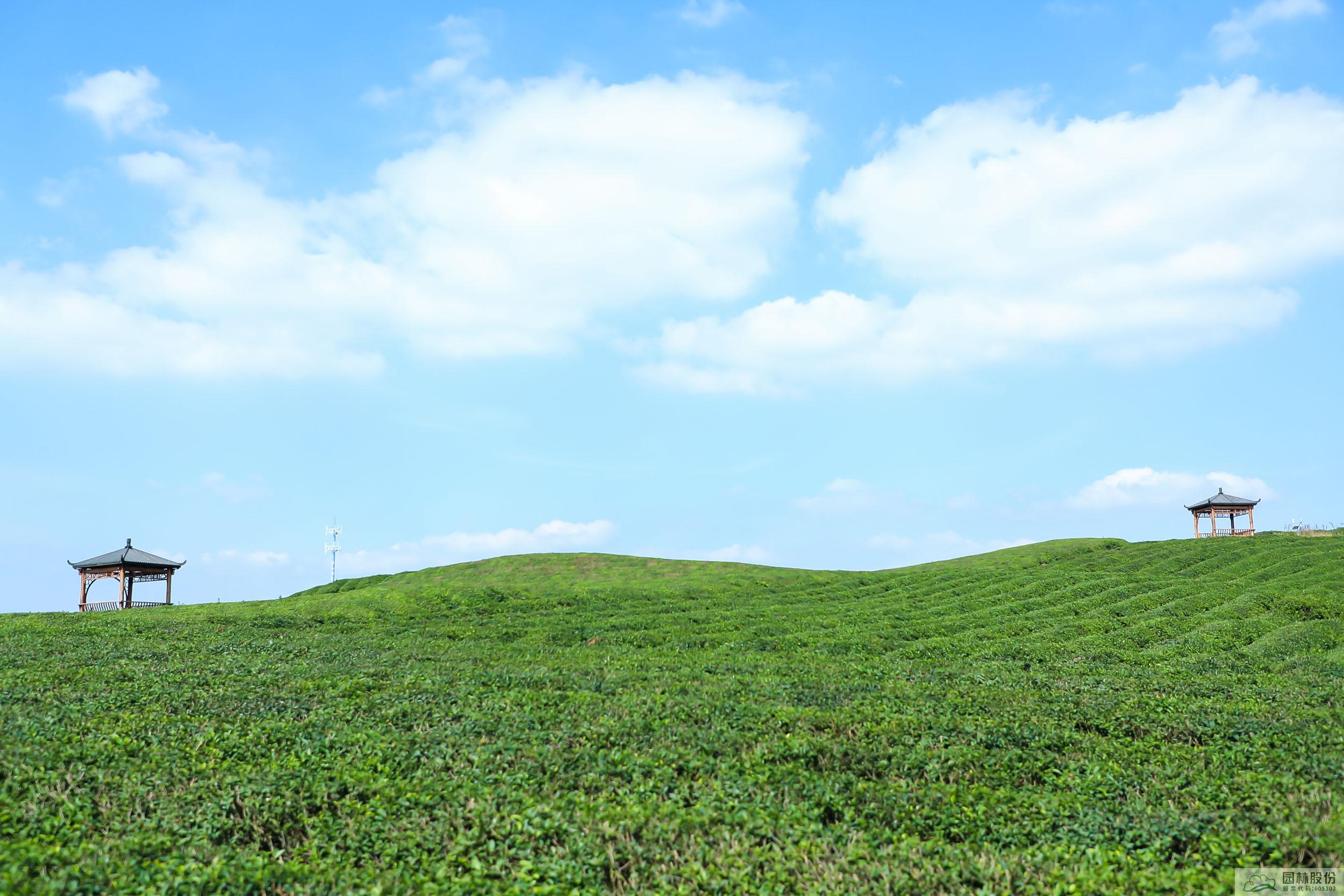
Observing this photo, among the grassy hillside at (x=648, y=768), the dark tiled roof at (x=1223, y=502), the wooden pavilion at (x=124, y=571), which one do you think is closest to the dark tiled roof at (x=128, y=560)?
the wooden pavilion at (x=124, y=571)

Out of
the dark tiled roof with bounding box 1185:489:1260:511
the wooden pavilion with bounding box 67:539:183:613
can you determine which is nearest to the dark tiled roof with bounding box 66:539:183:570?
the wooden pavilion with bounding box 67:539:183:613

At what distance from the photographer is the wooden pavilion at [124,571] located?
138 ft

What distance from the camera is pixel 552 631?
83.6 feet

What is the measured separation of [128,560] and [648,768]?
41.6m

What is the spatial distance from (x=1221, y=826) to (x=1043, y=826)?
1.79 m

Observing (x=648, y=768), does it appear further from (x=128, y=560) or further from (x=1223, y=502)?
(x=1223, y=502)

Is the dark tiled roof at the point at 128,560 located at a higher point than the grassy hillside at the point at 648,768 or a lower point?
higher

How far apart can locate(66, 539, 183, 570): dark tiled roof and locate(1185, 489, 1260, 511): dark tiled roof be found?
204 ft

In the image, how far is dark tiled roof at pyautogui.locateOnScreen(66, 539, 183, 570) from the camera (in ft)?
139

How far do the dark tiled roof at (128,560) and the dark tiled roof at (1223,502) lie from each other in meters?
62.0

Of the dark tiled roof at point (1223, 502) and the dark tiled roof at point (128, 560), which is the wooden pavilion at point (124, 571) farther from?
the dark tiled roof at point (1223, 502)

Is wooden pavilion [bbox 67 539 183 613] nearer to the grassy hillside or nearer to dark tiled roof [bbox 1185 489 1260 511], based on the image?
the grassy hillside

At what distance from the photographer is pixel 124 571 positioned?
42.6 metres

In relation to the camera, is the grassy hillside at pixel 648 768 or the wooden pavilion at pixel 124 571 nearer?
the grassy hillside at pixel 648 768
